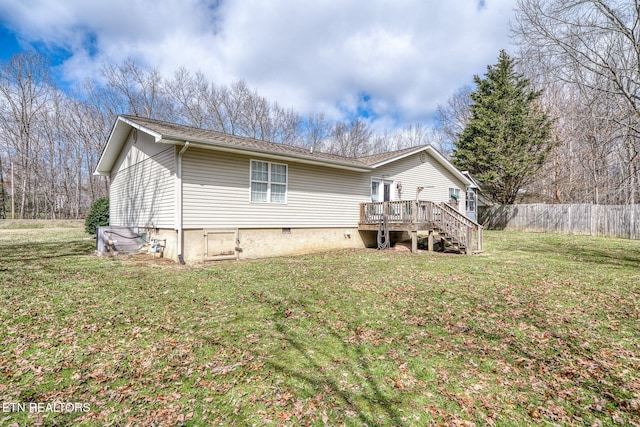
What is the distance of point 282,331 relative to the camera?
4.49 meters

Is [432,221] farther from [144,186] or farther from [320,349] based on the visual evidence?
[144,186]

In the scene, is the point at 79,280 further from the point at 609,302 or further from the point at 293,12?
the point at 293,12

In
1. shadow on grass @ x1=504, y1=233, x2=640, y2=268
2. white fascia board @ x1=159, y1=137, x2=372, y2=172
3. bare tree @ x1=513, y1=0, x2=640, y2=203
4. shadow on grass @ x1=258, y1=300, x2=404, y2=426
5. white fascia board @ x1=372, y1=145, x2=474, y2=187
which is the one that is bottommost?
shadow on grass @ x1=258, y1=300, x2=404, y2=426

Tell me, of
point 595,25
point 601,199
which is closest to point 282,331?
point 595,25

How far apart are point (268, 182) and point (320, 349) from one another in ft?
25.6

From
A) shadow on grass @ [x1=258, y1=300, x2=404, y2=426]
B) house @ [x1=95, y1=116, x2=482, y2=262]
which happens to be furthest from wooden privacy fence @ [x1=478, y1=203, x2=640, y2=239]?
shadow on grass @ [x1=258, y1=300, x2=404, y2=426]

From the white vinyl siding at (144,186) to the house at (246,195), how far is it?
34mm

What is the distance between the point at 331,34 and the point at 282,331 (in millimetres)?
17221

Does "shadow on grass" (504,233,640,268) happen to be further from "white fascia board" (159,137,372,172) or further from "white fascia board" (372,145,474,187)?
"white fascia board" (159,137,372,172)

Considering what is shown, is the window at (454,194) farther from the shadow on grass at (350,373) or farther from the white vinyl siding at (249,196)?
the shadow on grass at (350,373)

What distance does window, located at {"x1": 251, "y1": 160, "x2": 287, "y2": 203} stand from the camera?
10750 millimetres

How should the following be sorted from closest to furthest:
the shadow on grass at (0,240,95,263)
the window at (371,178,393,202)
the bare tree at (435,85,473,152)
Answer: the shadow on grass at (0,240,95,263) < the window at (371,178,393,202) < the bare tree at (435,85,473,152)

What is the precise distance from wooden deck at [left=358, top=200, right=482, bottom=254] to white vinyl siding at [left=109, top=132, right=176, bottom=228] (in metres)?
7.93

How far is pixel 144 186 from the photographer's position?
11.9 m
